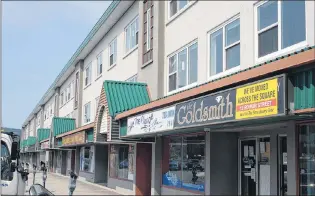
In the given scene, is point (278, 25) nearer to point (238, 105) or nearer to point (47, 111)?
point (238, 105)

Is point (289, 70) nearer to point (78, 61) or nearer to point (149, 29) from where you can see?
point (149, 29)

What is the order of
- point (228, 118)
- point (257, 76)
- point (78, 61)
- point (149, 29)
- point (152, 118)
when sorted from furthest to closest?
point (78, 61) < point (149, 29) < point (152, 118) < point (228, 118) < point (257, 76)

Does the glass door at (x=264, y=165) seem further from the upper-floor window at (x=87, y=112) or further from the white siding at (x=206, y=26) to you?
the upper-floor window at (x=87, y=112)

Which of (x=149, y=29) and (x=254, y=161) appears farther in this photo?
(x=149, y=29)

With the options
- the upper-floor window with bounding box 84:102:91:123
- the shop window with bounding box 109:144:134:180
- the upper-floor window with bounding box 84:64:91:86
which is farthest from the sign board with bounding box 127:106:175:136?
the upper-floor window with bounding box 84:64:91:86

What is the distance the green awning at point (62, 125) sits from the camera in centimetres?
3816

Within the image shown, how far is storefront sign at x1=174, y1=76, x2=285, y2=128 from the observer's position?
7863 mm

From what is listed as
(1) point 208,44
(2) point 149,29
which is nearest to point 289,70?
(1) point 208,44

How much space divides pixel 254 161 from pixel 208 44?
154 inches

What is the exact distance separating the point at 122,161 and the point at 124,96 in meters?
5.41

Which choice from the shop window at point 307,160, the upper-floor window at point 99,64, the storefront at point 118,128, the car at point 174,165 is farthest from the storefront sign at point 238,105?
the upper-floor window at point 99,64

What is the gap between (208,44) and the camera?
13961 mm

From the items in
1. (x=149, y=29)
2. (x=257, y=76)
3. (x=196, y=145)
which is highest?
(x=149, y=29)

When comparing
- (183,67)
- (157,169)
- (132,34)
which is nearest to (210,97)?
(183,67)
